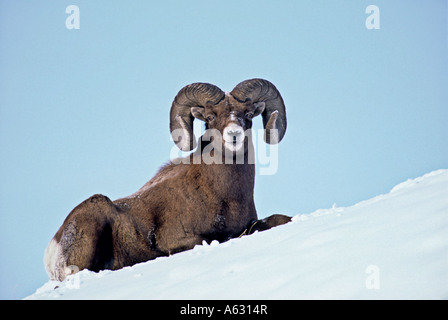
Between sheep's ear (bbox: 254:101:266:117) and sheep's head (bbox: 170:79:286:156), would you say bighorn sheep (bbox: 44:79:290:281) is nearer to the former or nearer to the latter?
sheep's head (bbox: 170:79:286:156)

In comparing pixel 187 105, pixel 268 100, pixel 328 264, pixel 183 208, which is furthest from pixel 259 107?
pixel 328 264

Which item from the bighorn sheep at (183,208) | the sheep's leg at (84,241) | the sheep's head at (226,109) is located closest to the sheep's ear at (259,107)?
the sheep's head at (226,109)

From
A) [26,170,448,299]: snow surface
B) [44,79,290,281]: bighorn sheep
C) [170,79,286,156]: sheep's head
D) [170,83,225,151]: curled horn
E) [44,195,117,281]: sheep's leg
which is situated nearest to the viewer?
[26,170,448,299]: snow surface

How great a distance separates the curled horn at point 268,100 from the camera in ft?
40.6

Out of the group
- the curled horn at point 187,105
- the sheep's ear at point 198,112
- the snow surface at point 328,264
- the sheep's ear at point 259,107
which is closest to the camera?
the snow surface at point 328,264

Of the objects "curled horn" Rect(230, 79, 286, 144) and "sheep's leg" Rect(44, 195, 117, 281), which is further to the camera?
"curled horn" Rect(230, 79, 286, 144)

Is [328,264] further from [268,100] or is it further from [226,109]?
[268,100]

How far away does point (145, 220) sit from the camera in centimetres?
1112

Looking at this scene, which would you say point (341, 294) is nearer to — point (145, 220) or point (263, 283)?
point (263, 283)

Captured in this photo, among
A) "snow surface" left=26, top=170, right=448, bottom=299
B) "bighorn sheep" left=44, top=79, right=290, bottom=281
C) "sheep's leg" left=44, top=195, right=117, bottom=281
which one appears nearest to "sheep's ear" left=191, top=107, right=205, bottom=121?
"bighorn sheep" left=44, top=79, right=290, bottom=281

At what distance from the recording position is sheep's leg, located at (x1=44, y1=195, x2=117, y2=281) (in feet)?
33.6

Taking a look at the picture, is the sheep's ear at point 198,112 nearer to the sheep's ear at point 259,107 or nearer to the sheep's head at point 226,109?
the sheep's head at point 226,109

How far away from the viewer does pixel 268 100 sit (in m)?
12.9

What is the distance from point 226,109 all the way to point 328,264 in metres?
6.83
